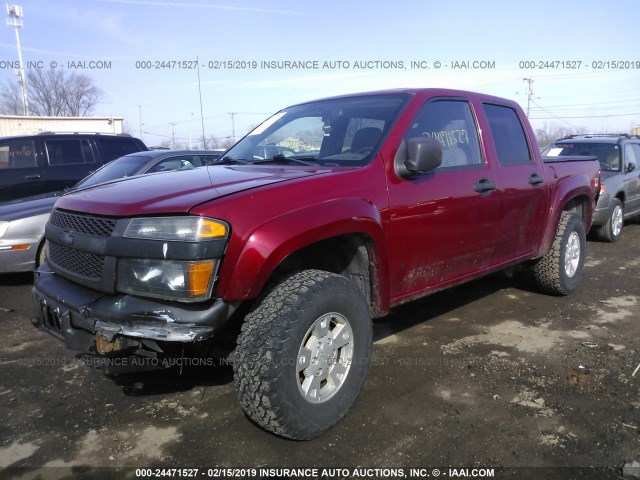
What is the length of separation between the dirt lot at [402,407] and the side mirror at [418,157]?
137 cm

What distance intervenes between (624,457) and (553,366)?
3.60 ft

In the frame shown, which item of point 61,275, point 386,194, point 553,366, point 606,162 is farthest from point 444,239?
point 606,162

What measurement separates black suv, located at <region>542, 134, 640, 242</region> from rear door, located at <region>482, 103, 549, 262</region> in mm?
4213

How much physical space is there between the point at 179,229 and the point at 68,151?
7.09 m

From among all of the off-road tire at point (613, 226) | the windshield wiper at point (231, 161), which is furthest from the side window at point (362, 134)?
the off-road tire at point (613, 226)

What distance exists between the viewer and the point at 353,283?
290 centimetres

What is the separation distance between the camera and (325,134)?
3.60 meters

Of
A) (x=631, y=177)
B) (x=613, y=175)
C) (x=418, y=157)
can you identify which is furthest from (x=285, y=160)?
(x=631, y=177)

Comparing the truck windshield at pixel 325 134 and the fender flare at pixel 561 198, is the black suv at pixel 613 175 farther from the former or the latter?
the truck windshield at pixel 325 134

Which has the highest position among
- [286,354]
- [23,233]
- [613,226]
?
[23,233]

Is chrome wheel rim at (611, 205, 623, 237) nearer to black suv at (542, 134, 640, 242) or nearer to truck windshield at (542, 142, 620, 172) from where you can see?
black suv at (542, 134, 640, 242)

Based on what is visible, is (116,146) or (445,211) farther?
(116,146)

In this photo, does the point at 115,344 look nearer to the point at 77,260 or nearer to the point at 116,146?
the point at 77,260

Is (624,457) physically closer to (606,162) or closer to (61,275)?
(61,275)
